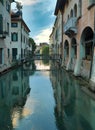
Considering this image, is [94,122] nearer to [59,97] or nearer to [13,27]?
[59,97]

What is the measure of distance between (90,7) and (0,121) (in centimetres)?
1089

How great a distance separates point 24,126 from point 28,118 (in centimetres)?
95

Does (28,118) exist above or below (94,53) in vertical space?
below

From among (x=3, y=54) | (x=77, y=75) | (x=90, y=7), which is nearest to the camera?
(x=90, y=7)

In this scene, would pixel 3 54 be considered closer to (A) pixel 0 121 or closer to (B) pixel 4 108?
(B) pixel 4 108

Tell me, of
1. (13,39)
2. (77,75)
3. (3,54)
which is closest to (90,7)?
(77,75)

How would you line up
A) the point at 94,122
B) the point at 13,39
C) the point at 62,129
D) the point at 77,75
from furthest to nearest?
1. the point at 13,39
2. the point at 77,75
3. the point at 94,122
4. the point at 62,129

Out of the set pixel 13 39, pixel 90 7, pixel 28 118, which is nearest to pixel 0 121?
pixel 28 118

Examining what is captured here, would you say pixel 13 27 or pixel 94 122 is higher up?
pixel 13 27

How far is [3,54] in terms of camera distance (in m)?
27.4

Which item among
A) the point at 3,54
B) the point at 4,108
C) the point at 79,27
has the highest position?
the point at 79,27

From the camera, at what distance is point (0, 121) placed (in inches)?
326

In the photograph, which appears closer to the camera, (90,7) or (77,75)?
(90,7)

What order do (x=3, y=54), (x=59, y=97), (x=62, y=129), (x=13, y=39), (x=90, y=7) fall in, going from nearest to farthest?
(x=62, y=129) < (x=59, y=97) < (x=90, y=7) < (x=3, y=54) < (x=13, y=39)
